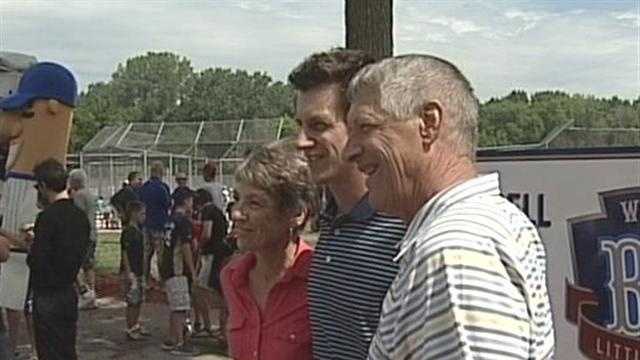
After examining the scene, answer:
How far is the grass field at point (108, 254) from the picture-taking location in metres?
17.2

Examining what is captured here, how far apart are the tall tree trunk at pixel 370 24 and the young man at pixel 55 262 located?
83.4 inches

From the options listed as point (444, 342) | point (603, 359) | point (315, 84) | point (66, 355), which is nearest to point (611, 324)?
point (603, 359)

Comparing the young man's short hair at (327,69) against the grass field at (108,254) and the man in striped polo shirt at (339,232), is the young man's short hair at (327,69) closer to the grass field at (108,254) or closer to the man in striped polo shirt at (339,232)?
the man in striped polo shirt at (339,232)

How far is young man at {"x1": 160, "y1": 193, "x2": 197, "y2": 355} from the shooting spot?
29.7ft

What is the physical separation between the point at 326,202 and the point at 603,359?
214 cm

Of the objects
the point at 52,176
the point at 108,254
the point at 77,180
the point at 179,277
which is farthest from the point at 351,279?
the point at 108,254

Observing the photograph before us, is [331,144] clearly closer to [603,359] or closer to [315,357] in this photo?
[315,357]

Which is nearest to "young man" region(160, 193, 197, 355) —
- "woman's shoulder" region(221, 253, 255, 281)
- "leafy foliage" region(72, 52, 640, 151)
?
"woman's shoulder" region(221, 253, 255, 281)

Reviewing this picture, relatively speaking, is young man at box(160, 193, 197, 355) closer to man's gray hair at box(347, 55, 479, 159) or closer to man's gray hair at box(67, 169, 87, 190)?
man's gray hair at box(67, 169, 87, 190)

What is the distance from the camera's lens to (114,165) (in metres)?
27.6

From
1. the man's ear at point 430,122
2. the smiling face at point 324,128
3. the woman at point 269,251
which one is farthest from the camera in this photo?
the woman at point 269,251

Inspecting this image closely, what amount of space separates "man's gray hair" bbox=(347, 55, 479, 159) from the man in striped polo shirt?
0.51 meters

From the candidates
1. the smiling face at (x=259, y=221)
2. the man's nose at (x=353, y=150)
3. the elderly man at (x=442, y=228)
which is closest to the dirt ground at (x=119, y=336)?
the smiling face at (x=259, y=221)

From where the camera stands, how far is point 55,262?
6.63 meters
